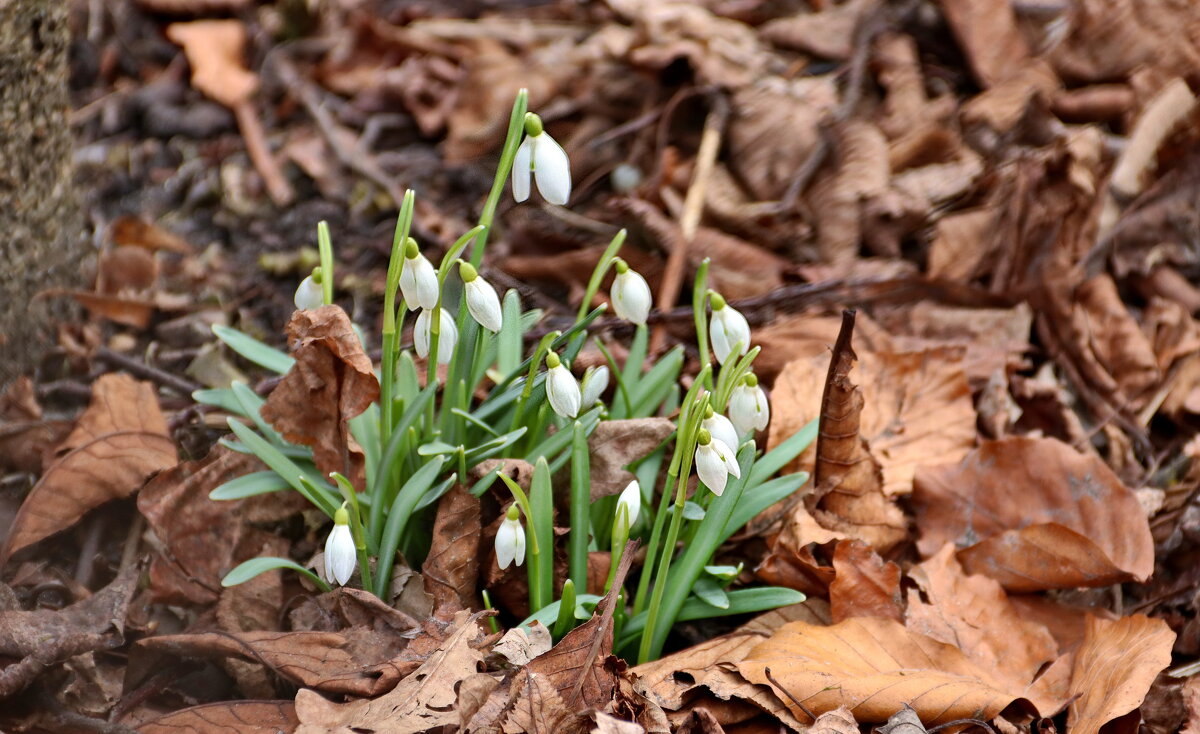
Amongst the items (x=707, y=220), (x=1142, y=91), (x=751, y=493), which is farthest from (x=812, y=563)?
(x=1142, y=91)

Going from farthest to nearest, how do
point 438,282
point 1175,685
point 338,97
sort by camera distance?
point 338,97 < point 1175,685 < point 438,282

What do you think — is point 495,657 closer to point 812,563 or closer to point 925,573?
point 812,563

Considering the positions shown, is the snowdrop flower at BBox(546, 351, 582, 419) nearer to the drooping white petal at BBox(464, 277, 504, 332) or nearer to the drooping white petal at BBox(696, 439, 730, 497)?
the drooping white petal at BBox(464, 277, 504, 332)

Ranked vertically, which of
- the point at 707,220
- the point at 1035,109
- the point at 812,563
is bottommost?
the point at 812,563

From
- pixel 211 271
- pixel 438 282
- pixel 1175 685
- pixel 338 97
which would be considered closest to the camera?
pixel 438 282

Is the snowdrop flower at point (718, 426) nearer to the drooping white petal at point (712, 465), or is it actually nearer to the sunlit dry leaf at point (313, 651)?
the drooping white petal at point (712, 465)

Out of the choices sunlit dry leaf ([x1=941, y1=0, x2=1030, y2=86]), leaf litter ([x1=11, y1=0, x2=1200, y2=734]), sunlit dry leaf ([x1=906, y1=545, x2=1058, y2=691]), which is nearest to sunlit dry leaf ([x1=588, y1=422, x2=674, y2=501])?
leaf litter ([x1=11, y1=0, x2=1200, y2=734])
